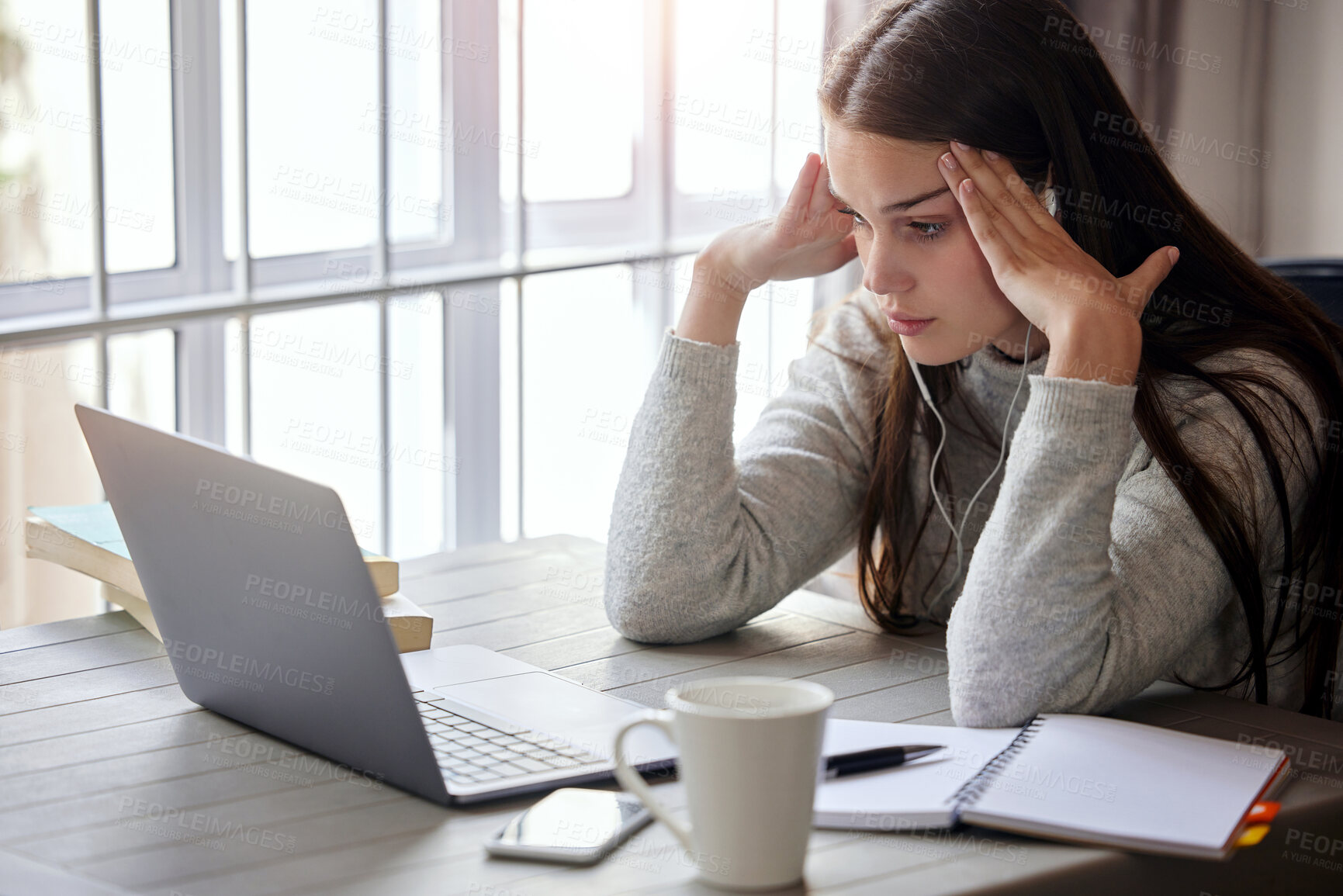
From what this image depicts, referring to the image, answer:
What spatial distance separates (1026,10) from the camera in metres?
1.12

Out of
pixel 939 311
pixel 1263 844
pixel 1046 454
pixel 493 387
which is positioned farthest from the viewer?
pixel 493 387

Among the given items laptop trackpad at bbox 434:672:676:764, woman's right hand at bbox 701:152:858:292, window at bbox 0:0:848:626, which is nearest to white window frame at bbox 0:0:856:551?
window at bbox 0:0:848:626

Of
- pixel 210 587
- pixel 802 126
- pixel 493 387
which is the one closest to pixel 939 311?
A: pixel 210 587

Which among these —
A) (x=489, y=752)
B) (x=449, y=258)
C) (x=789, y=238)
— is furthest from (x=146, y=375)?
(x=489, y=752)

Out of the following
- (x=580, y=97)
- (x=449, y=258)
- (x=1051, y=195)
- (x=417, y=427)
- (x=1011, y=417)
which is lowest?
(x=417, y=427)

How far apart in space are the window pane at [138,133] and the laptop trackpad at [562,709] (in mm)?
1390

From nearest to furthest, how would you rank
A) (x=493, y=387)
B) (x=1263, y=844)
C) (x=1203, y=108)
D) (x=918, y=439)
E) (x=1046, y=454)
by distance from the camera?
(x=1263, y=844)
(x=1046, y=454)
(x=918, y=439)
(x=493, y=387)
(x=1203, y=108)

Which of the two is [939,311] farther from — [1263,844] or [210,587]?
[210,587]

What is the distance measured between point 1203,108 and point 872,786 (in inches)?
103

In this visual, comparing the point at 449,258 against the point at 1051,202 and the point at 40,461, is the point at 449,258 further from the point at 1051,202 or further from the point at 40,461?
the point at 1051,202

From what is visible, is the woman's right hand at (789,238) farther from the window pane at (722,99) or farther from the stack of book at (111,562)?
the window pane at (722,99)

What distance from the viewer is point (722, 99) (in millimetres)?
3111

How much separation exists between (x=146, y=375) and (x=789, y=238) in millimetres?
1369

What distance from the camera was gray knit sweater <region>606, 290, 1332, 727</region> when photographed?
0.94m
